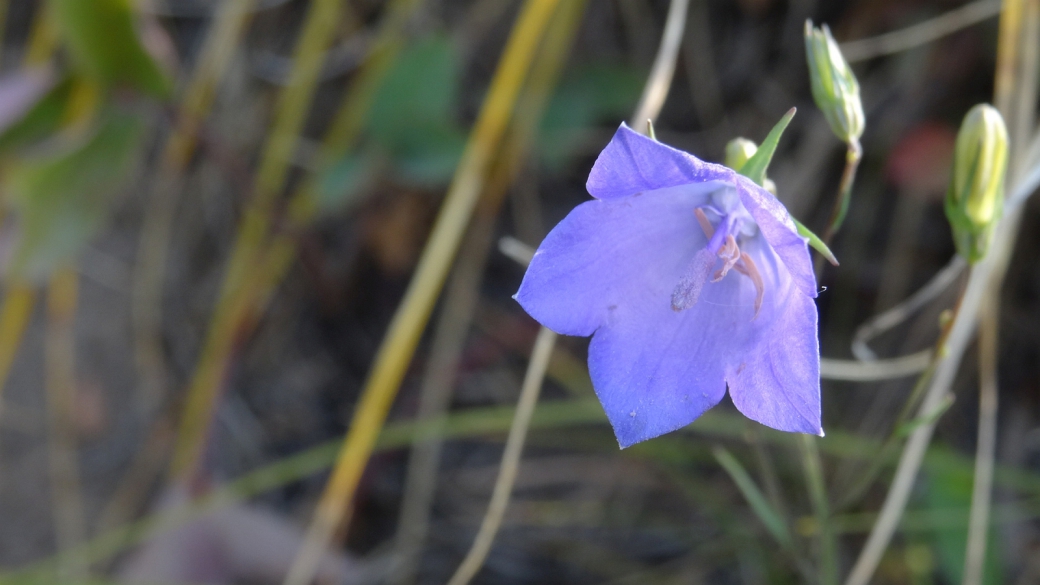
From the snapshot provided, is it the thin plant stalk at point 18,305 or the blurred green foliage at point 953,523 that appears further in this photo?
the thin plant stalk at point 18,305

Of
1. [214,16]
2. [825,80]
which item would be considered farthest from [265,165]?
[825,80]

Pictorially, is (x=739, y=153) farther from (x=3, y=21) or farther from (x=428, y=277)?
(x=3, y=21)

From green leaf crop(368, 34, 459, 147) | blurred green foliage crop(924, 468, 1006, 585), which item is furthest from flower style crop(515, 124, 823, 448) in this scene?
green leaf crop(368, 34, 459, 147)

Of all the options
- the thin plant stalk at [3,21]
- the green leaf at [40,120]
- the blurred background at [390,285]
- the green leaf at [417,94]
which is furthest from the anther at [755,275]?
the thin plant stalk at [3,21]

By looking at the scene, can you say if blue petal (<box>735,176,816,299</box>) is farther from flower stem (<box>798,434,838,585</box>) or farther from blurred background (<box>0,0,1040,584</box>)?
blurred background (<box>0,0,1040,584</box>)

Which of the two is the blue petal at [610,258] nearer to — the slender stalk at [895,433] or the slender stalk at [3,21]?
the slender stalk at [895,433]
